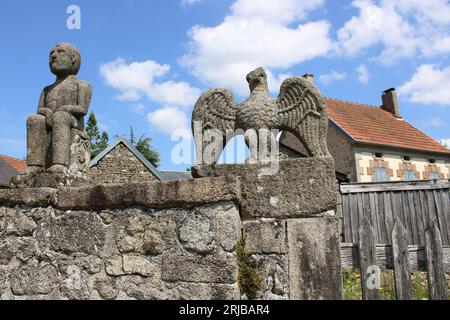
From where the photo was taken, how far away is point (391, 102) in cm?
1822

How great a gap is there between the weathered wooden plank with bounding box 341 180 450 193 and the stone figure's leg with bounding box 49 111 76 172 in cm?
659

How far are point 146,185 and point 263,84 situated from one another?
120cm

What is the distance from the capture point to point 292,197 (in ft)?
8.75

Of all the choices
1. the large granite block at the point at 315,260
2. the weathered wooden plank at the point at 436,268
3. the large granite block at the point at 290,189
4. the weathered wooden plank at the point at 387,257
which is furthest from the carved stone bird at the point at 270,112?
the weathered wooden plank at the point at 436,268

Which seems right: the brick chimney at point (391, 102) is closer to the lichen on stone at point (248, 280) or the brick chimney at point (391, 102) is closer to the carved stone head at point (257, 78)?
the carved stone head at point (257, 78)

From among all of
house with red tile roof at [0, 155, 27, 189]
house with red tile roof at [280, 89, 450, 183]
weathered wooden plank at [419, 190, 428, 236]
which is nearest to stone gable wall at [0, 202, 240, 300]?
weathered wooden plank at [419, 190, 428, 236]

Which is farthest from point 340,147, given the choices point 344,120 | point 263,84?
point 263,84

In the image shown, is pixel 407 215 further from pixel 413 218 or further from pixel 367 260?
pixel 367 260

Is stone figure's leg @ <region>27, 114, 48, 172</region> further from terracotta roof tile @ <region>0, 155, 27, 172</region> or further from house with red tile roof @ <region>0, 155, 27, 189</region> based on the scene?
terracotta roof tile @ <region>0, 155, 27, 172</region>

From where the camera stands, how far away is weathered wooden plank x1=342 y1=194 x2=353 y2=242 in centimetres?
820

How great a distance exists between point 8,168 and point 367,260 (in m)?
22.8

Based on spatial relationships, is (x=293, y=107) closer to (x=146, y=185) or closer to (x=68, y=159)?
(x=146, y=185)
